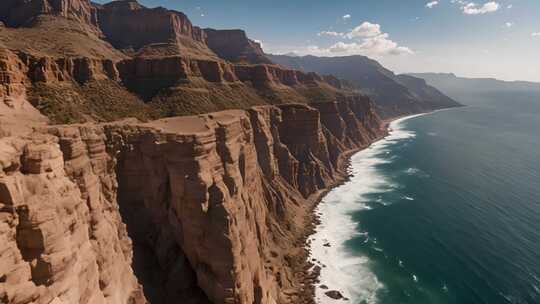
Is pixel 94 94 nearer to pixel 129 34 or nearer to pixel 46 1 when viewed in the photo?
pixel 46 1

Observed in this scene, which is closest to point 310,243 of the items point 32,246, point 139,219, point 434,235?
point 434,235

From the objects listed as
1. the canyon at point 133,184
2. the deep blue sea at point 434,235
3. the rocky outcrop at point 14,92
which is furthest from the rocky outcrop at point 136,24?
the deep blue sea at point 434,235

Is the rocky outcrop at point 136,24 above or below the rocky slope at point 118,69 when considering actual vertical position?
above

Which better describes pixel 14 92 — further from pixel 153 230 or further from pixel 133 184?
pixel 153 230

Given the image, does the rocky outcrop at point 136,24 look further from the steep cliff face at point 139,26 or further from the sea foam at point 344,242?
the sea foam at point 344,242

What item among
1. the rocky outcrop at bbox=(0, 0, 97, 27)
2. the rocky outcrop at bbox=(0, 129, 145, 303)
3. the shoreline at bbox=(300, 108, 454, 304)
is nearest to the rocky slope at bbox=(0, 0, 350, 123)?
the rocky outcrop at bbox=(0, 0, 97, 27)

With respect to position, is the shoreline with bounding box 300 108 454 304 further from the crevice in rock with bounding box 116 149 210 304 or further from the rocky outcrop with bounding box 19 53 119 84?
the rocky outcrop with bounding box 19 53 119 84
